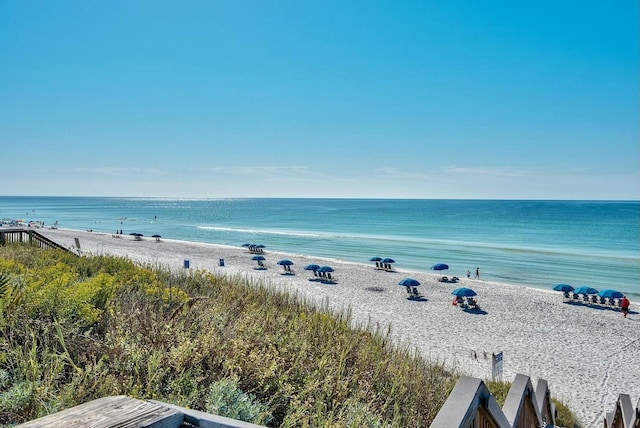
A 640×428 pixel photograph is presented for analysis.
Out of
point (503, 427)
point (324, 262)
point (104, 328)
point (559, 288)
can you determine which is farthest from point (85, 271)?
point (324, 262)

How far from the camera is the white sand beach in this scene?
11.7 metres

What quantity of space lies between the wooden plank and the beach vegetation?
107 cm

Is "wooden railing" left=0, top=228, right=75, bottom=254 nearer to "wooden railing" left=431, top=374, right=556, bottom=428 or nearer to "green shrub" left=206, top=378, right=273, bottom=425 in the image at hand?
"green shrub" left=206, top=378, right=273, bottom=425

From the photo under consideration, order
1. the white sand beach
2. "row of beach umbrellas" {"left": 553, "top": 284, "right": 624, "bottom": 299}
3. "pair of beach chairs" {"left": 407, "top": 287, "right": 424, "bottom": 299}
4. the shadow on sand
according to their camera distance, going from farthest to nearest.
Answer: "pair of beach chairs" {"left": 407, "top": 287, "right": 424, "bottom": 299}, "row of beach umbrellas" {"left": 553, "top": 284, "right": 624, "bottom": 299}, the shadow on sand, the white sand beach

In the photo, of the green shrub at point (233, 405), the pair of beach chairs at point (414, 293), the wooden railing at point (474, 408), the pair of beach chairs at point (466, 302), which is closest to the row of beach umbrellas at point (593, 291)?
the pair of beach chairs at point (466, 302)

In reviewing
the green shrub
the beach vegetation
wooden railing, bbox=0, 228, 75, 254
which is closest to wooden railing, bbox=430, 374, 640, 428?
the beach vegetation

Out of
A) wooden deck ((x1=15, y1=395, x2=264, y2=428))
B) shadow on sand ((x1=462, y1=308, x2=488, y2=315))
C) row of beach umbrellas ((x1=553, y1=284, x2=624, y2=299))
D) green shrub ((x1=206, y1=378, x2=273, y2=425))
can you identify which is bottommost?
shadow on sand ((x1=462, y1=308, x2=488, y2=315))

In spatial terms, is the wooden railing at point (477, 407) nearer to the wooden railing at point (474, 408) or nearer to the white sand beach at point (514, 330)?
the wooden railing at point (474, 408)

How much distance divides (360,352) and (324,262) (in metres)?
30.6

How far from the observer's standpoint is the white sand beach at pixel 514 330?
459 inches

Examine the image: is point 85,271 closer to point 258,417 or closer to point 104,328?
point 104,328

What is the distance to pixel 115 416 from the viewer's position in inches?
47.9

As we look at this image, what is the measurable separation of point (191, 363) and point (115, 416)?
6.42ft

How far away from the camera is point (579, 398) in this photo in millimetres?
10734
